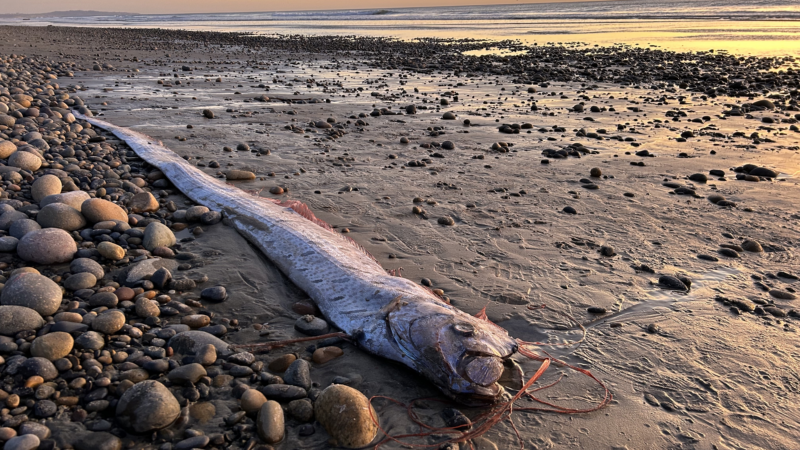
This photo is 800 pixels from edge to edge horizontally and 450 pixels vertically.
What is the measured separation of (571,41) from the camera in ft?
106

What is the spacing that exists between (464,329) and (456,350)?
15 centimetres

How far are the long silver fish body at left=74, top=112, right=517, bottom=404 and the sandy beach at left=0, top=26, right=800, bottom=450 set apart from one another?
0.52ft

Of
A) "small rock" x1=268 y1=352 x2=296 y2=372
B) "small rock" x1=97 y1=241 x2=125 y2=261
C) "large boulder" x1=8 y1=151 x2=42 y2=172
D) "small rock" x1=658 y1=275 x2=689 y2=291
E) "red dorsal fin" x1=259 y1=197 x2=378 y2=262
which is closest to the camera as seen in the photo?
"small rock" x1=268 y1=352 x2=296 y2=372

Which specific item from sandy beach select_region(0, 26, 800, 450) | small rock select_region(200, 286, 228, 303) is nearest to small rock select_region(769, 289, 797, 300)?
sandy beach select_region(0, 26, 800, 450)

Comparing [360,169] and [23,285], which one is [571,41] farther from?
[23,285]

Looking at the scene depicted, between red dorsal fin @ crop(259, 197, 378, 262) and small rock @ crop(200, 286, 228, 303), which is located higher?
red dorsal fin @ crop(259, 197, 378, 262)

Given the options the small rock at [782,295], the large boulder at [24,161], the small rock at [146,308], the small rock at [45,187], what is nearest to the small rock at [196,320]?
the small rock at [146,308]

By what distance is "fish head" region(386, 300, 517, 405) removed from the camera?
300 centimetres

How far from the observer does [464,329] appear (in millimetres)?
3113

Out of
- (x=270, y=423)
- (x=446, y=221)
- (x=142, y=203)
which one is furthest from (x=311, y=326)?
(x=142, y=203)

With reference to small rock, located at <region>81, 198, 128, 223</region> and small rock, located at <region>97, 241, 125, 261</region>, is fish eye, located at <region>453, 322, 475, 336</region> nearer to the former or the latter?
small rock, located at <region>97, 241, 125, 261</region>

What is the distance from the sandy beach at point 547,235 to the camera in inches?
118

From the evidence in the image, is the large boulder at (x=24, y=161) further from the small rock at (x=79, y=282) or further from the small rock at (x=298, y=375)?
the small rock at (x=298, y=375)

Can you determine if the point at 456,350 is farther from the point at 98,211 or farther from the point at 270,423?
the point at 98,211
